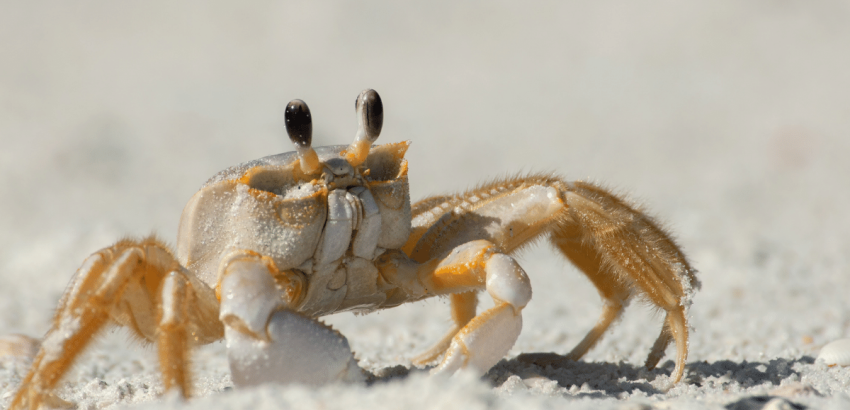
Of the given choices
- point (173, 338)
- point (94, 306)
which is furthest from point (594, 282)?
point (94, 306)

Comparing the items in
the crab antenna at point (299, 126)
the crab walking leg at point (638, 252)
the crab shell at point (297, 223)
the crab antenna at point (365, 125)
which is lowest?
the crab shell at point (297, 223)

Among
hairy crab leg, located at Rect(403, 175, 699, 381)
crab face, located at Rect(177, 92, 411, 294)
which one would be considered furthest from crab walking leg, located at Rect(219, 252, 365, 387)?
hairy crab leg, located at Rect(403, 175, 699, 381)

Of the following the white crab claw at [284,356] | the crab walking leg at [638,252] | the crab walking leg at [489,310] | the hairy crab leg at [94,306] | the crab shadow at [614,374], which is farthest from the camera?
the crab walking leg at [638,252]

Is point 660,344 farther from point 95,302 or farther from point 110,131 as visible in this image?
point 110,131

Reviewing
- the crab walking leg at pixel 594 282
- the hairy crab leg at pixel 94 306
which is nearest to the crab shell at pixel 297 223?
the hairy crab leg at pixel 94 306

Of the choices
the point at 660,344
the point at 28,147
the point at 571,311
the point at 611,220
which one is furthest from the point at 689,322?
the point at 28,147

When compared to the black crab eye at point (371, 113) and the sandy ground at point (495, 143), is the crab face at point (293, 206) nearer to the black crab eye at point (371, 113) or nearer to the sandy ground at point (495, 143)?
the black crab eye at point (371, 113)
